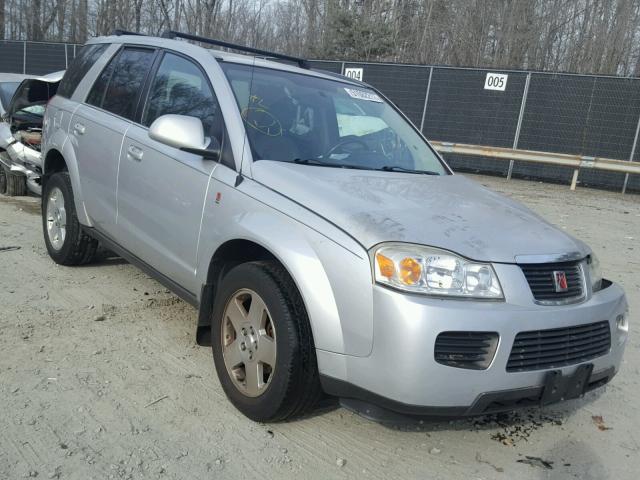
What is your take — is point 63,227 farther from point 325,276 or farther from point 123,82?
point 325,276

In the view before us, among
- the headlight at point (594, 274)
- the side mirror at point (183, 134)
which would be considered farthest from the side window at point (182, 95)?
the headlight at point (594, 274)

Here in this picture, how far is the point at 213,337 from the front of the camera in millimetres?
3234

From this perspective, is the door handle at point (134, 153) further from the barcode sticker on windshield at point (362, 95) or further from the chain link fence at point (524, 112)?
the chain link fence at point (524, 112)

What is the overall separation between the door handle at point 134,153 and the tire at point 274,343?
1.26 metres

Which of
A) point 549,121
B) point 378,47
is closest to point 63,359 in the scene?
point 549,121

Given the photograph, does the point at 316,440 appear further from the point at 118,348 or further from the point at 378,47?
the point at 378,47

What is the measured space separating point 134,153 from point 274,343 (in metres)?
1.88

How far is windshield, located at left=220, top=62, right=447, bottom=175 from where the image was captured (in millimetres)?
3391

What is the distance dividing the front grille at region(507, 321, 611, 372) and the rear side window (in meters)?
4.11

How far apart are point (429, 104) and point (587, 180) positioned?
4440 millimetres

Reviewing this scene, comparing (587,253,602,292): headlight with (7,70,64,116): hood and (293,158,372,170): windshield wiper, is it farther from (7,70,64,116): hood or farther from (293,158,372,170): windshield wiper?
(7,70,64,116): hood

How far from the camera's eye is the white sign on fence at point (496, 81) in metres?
15.0

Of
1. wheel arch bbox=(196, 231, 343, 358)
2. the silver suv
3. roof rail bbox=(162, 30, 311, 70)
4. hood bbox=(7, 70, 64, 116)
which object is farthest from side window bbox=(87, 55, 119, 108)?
hood bbox=(7, 70, 64, 116)

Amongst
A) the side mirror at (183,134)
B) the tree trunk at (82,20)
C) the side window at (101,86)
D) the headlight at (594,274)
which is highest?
the tree trunk at (82,20)
